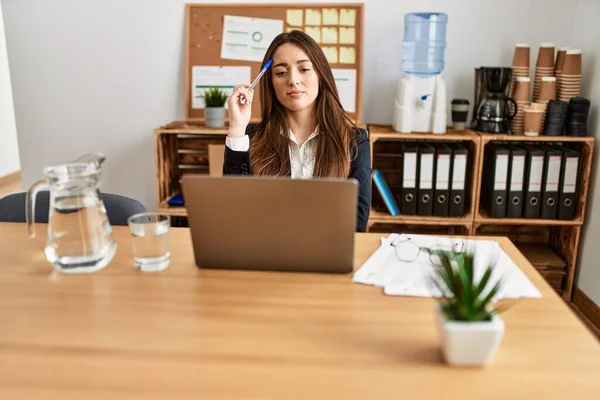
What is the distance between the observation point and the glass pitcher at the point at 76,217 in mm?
1094

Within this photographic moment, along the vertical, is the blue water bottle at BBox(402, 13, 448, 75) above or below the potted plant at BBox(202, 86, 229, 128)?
above

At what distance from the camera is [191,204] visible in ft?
3.55

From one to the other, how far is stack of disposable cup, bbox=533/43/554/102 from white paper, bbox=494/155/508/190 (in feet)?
1.17

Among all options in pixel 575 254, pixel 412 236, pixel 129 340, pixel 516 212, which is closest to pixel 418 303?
pixel 412 236

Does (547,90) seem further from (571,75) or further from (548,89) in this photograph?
(571,75)

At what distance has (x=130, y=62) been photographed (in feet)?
9.77

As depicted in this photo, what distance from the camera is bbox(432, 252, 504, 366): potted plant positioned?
0.80m

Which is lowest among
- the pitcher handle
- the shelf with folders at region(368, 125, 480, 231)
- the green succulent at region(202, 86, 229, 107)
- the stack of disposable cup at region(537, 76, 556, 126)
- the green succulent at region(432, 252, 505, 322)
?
the shelf with folders at region(368, 125, 480, 231)

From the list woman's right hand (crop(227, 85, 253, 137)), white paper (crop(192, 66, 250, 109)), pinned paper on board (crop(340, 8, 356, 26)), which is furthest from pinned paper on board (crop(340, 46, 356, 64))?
woman's right hand (crop(227, 85, 253, 137))

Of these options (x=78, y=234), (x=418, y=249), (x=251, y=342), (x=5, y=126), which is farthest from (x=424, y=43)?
(x=5, y=126)

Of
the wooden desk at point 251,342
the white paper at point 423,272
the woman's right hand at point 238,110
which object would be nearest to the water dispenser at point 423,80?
the woman's right hand at point 238,110

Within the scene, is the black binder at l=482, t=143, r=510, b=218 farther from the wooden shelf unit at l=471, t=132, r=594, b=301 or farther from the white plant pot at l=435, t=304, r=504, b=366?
the white plant pot at l=435, t=304, r=504, b=366

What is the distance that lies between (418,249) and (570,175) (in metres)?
1.72

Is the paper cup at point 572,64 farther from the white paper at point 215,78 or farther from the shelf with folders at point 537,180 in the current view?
the white paper at point 215,78
